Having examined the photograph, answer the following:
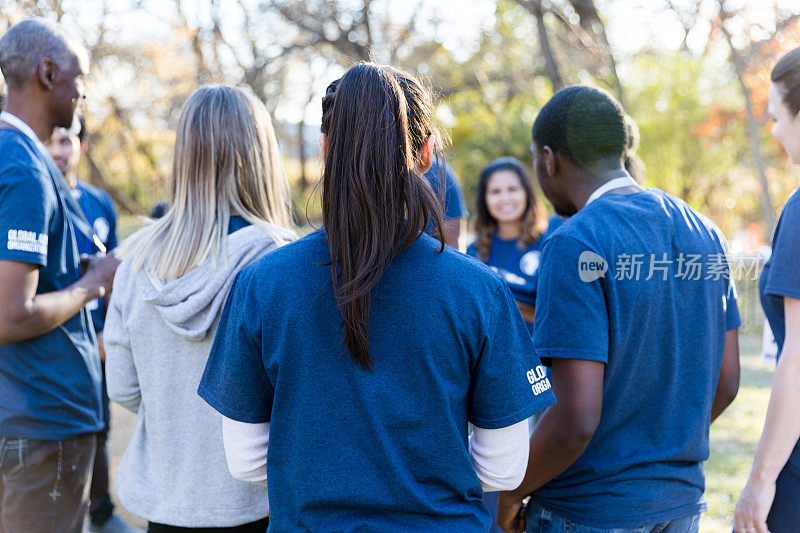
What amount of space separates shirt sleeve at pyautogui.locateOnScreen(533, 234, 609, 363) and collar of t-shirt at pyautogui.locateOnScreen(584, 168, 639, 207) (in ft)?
0.71

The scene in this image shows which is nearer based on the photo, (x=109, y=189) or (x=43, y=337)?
(x=43, y=337)

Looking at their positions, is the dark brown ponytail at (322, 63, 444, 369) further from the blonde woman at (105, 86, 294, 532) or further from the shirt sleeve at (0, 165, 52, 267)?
the shirt sleeve at (0, 165, 52, 267)

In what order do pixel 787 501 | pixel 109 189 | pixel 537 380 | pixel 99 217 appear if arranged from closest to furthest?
1. pixel 537 380
2. pixel 787 501
3. pixel 99 217
4. pixel 109 189

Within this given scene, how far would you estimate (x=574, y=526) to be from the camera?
6.37 ft

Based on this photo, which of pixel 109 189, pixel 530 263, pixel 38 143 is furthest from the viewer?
pixel 109 189

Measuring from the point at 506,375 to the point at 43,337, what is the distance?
173 centimetres

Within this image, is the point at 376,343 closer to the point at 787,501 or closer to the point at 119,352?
the point at 119,352

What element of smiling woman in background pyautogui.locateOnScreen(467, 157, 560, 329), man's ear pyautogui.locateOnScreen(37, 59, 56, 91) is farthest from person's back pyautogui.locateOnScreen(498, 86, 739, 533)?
smiling woman in background pyautogui.locateOnScreen(467, 157, 560, 329)

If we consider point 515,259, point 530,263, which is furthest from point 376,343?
point 515,259

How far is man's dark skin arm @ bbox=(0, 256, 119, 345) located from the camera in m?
2.15

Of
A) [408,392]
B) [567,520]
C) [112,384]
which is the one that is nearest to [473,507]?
[408,392]

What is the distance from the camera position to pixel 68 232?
2.41m

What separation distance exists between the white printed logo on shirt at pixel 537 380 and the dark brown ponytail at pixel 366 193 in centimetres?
36

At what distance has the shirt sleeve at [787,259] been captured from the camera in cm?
182
